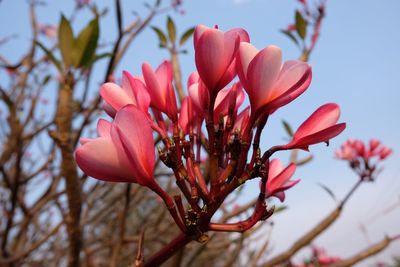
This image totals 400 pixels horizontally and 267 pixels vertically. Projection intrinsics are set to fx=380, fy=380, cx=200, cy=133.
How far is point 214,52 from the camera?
44cm

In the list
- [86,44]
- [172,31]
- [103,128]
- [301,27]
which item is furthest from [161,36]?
[103,128]

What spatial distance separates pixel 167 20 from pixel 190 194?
1.33 meters

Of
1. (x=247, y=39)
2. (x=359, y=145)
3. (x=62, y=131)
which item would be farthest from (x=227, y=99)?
(x=359, y=145)

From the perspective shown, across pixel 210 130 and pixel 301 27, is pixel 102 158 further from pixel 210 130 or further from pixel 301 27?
pixel 301 27

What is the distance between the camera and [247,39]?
1.55 feet

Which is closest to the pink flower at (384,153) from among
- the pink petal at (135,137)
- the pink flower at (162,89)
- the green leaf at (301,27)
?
the green leaf at (301,27)

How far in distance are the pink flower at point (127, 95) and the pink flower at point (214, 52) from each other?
79 millimetres

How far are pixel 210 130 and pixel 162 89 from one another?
12 cm

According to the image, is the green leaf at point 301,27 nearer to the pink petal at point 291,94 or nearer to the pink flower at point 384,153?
the pink flower at point 384,153

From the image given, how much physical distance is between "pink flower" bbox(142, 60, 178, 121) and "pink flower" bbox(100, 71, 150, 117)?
→ 20 millimetres

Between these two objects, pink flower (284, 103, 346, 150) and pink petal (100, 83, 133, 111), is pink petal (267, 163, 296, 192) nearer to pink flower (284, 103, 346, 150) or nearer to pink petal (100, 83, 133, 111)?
pink flower (284, 103, 346, 150)

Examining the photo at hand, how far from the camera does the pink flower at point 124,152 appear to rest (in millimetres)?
381

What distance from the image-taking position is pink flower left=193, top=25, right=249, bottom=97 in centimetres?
43

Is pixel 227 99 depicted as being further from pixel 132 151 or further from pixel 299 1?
pixel 299 1
